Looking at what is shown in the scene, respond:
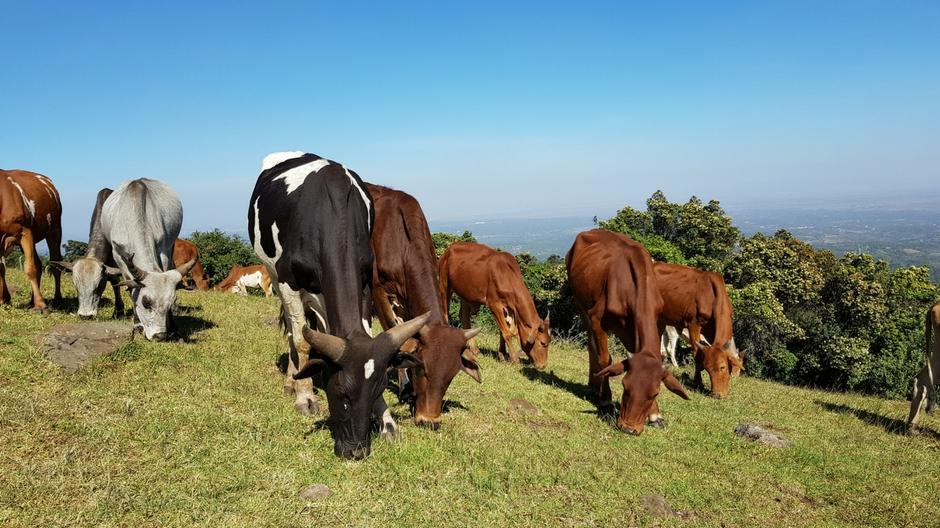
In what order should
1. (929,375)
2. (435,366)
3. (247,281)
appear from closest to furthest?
(435,366), (929,375), (247,281)

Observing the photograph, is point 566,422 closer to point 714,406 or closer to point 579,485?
point 579,485

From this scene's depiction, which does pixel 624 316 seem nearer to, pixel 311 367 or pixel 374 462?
pixel 374 462

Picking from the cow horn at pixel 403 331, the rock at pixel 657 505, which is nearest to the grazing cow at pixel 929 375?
the rock at pixel 657 505

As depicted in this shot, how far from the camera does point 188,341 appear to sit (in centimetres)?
988

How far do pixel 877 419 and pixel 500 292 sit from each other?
301 inches

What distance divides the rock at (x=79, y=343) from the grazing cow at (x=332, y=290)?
2382mm

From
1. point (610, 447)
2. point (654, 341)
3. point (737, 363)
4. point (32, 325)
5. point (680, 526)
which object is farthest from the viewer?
point (737, 363)

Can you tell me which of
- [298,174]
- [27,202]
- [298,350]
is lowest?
[298,350]

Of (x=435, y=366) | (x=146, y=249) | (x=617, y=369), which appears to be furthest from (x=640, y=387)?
(x=146, y=249)

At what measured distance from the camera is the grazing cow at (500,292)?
13.0m

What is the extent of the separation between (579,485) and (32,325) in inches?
339

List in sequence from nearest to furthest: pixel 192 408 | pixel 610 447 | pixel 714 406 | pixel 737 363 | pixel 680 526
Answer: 1. pixel 680 526
2. pixel 192 408
3. pixel 610 447
4. pixel 714 406
5. pixel 737 363

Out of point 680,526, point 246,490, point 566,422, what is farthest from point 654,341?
point 246,490

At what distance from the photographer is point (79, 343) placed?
768 cm
